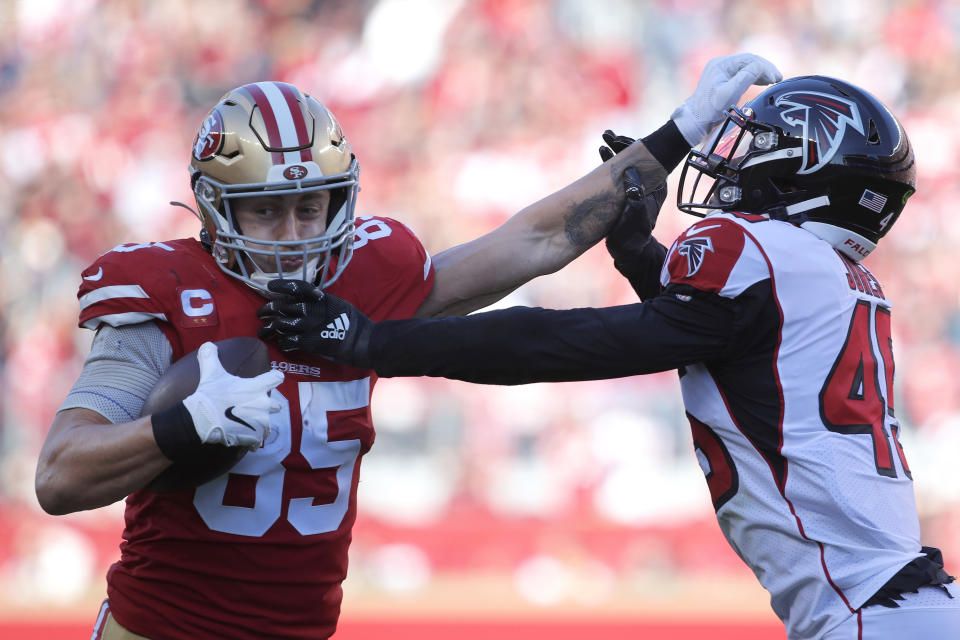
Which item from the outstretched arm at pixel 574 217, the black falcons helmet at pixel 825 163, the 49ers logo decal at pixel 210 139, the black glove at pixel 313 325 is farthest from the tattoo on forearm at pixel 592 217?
the 49ers logo decal at pixel 210 139

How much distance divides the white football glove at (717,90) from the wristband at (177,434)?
1.36m

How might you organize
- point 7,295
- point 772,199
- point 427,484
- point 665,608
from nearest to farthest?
point 772,199
point 665,608
point 427,484
point 7,295

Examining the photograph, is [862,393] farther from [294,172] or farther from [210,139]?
[210,139]

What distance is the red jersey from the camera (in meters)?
2.13

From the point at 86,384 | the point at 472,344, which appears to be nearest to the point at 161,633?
the point at 86,384

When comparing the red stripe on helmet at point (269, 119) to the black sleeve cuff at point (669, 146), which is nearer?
the red stripe on helmet at point (269, 119)

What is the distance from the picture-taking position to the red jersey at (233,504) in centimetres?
213

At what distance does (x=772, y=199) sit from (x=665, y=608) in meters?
3.88

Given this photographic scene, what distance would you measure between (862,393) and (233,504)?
1.26m

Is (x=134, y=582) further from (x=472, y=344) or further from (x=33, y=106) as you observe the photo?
(x=33, y=106)

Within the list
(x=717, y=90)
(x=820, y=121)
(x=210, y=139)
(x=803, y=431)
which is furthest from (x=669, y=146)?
(x=210, y=139)

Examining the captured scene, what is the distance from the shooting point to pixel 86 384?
207cm

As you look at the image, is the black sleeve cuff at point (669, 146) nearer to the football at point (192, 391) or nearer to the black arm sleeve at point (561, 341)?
the black arm sleeve at point (561, 341)

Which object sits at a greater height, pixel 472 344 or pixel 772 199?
pixel 772 199
